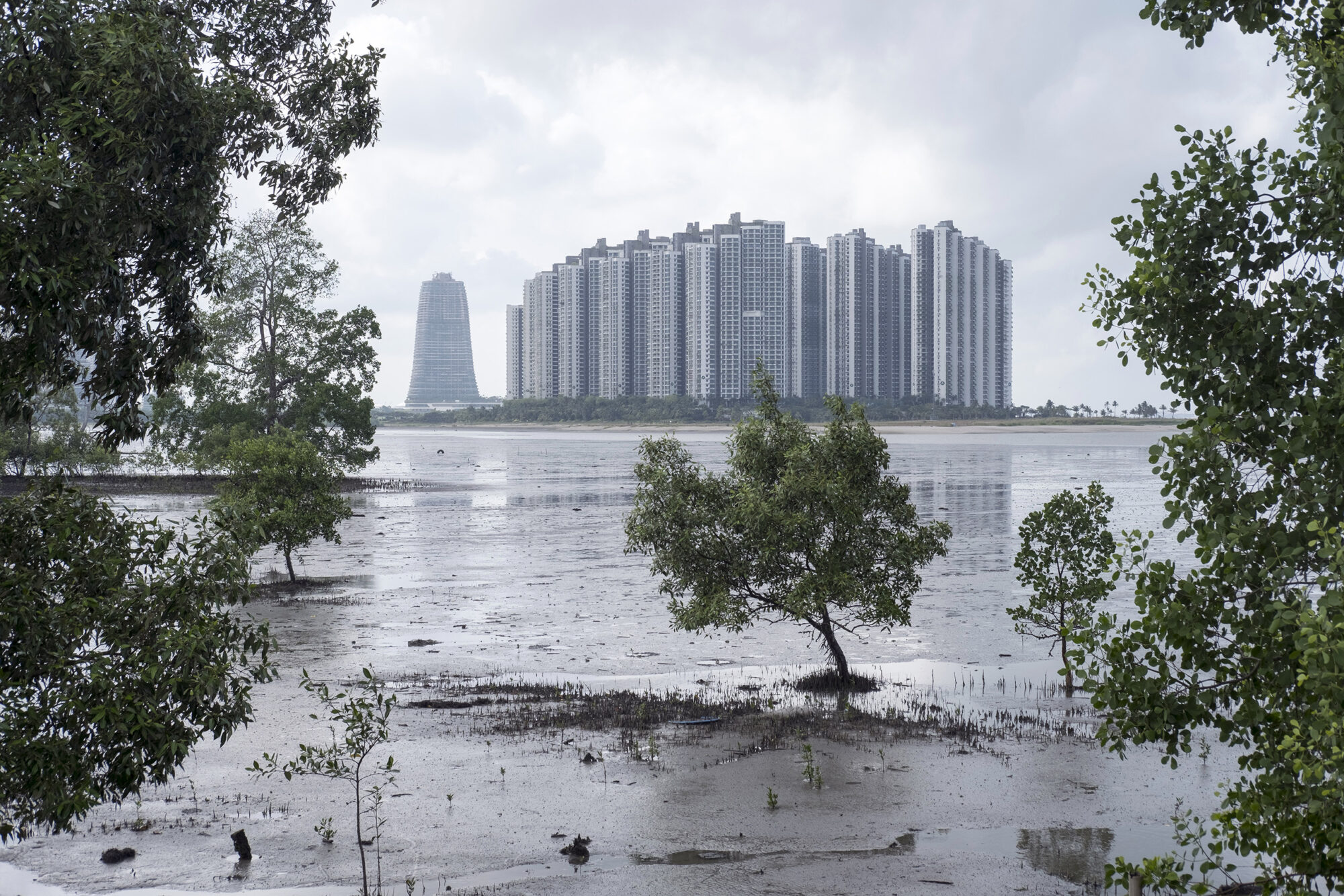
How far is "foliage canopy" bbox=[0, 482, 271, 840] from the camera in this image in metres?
6.95

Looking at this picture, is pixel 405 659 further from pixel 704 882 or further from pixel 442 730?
pixel 704 882

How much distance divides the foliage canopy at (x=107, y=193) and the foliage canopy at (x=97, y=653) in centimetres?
99

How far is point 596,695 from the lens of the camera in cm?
1912

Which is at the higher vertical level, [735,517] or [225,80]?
[225,80]

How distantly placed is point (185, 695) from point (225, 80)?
17.1 feet

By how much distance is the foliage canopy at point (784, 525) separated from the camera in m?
18.3

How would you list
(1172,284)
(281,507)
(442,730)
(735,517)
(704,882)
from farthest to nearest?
(281,507) < (735,517) < (442,730) < (704,882) < (1172,284)

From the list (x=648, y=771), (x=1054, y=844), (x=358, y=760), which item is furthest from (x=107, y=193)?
(x=1054, y=844)


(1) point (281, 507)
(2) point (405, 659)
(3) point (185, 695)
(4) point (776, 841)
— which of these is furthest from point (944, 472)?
(3) point (185, 695)

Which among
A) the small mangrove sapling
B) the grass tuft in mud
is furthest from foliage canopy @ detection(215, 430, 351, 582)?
the grass tuft in mud

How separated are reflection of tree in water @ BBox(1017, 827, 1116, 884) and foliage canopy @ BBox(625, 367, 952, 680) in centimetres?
622

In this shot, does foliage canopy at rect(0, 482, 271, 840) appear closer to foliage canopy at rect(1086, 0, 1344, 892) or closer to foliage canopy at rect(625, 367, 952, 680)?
foliage canopy at rect(1086, 0, 1344, 892)

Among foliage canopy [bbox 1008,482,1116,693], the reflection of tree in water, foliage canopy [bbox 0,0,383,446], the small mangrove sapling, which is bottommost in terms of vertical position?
the reflection of tree in water

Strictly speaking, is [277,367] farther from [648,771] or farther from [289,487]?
[648,771]
